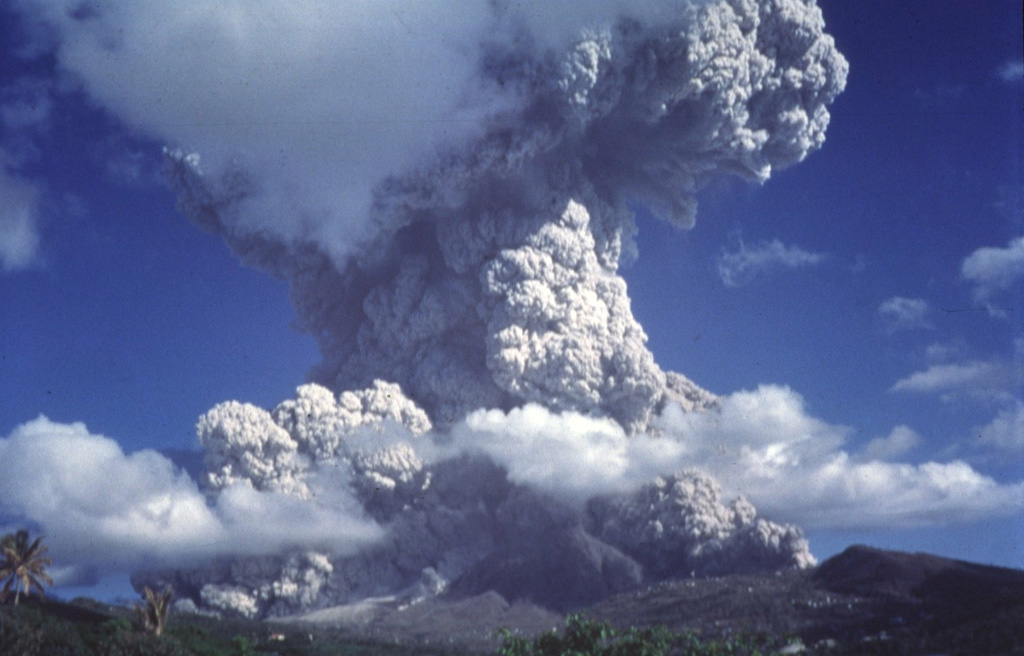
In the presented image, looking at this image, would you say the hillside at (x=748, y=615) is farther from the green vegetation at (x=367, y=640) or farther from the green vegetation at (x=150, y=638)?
the green vegetation at (x=150, y=638)

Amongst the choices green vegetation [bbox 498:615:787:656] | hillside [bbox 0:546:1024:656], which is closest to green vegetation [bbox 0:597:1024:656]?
green vegetation [bbox 498:615:787:656]

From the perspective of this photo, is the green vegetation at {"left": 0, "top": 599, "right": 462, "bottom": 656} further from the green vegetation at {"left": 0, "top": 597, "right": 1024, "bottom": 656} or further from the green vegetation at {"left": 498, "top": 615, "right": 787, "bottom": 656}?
the green vegetation at {"left": 498, "top": 615, "right": 787, "bottom": 656}

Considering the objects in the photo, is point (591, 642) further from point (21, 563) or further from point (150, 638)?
point (21, 563)

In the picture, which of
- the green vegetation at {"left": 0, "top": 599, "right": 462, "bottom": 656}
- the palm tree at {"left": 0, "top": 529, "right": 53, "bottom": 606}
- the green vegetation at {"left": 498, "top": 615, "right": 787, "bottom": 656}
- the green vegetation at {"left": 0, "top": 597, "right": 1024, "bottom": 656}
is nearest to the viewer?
the green vegetation at {"left": 498, "top": 615, "right": 787, "bottom": 656}

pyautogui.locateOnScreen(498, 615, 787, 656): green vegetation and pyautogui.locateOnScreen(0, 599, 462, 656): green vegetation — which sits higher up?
pyautogui.locateOnScreen(0, 599, 462, 656): green vegetation

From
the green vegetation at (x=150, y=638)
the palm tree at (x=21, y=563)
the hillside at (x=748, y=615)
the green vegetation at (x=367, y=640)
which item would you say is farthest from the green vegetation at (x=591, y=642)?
the palm tree at (x=21, y=563)

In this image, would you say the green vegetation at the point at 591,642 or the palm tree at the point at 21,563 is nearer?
the green vegetation at the point at 591,642

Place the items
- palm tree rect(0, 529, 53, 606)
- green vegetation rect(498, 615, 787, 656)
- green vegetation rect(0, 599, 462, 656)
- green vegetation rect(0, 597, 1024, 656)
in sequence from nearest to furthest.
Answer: green vegetation rect(498, 615, 787, 656), green vegetation rect(0, 597, 1024, 656), green vegetation rect(0, 599, 462, 656), palm tree rect(0, 529, 53, 606)

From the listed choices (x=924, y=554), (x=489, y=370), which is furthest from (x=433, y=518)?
(x=924, y=554)

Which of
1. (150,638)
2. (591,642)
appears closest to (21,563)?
(150,638)
